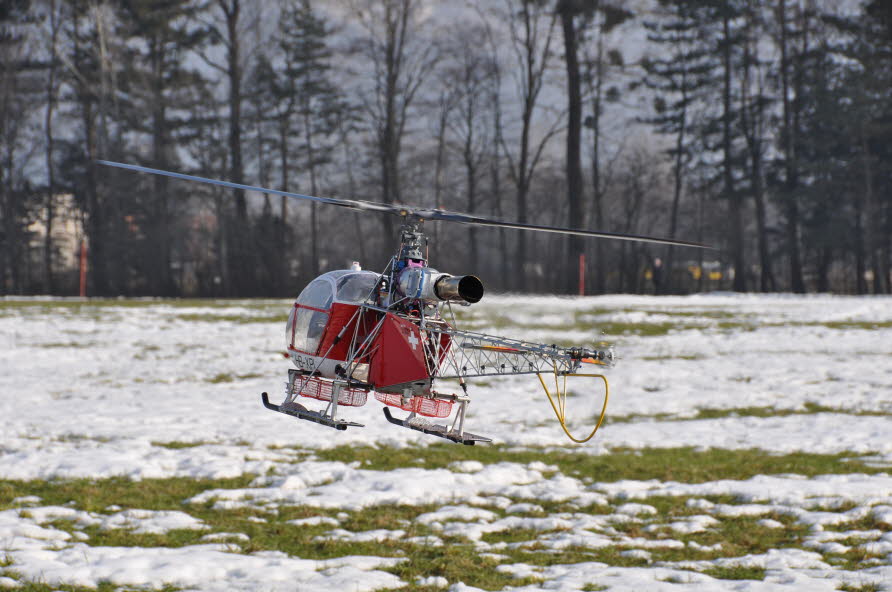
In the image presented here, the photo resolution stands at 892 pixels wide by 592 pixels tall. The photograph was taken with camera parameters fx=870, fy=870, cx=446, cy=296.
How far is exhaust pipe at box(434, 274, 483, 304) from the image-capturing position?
400 cm

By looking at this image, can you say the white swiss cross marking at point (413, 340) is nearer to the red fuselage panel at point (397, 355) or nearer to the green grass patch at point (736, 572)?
the red fuselage panel at point (397, 355)

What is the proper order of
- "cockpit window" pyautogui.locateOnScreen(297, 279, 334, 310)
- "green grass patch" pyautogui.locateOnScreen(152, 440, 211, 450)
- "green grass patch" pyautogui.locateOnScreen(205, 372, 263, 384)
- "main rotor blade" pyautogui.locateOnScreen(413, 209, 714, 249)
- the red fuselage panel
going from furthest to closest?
"green grass patch" pyautogui.locateOnScreen(205, 372, 263, 384) → "green grass patch" pyautogui.locateOnScreen(152, 440, 211, 450) → "cockpit window" pyautogui.locateOnScreen(297, 279, 334, 310) → the red fuselage panel → "main rotor blade" pyautogui.locateOnScreen(413, 209, 714, 249)

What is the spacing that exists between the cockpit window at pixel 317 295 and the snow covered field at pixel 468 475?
48.3 inches

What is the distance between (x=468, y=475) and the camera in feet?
59.7

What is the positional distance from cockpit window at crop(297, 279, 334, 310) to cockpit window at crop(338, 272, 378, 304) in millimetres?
82

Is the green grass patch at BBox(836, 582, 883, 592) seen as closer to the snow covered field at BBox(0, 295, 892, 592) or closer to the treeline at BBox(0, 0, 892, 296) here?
the snow covered field at BBox(0, 295, 892, 592)

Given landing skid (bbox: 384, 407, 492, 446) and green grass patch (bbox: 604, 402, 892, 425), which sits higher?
landing skid (bbox: 384, 407, 492, 446)

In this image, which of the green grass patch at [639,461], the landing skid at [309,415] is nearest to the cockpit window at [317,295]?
the landing skid at [309,415]

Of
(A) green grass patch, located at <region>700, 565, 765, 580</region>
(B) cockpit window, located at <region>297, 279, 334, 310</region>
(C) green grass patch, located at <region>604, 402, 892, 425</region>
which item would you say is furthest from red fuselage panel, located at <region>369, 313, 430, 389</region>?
(C) green grass patch, located at <region>604, 402, 892, 425</region>

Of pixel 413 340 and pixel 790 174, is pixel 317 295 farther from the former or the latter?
pixel 790 174

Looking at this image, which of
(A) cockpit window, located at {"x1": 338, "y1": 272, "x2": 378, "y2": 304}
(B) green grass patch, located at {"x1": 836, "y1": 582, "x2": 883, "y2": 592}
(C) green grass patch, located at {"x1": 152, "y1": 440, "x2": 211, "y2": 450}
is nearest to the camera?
(A) cockpit window, located at {"x1": 338, "y1": 272, "x2": 378, "y2": 304}

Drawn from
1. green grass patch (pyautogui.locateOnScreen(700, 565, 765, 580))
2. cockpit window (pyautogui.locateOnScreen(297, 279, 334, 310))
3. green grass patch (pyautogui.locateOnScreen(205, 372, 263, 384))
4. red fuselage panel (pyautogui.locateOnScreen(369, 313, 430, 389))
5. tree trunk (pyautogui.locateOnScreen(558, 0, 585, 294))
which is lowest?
green grass patch (pyautogui.locateOnScreen(700, 565, 765, 580))

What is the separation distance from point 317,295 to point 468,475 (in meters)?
13.6

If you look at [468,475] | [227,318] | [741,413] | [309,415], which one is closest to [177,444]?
[468,475]
